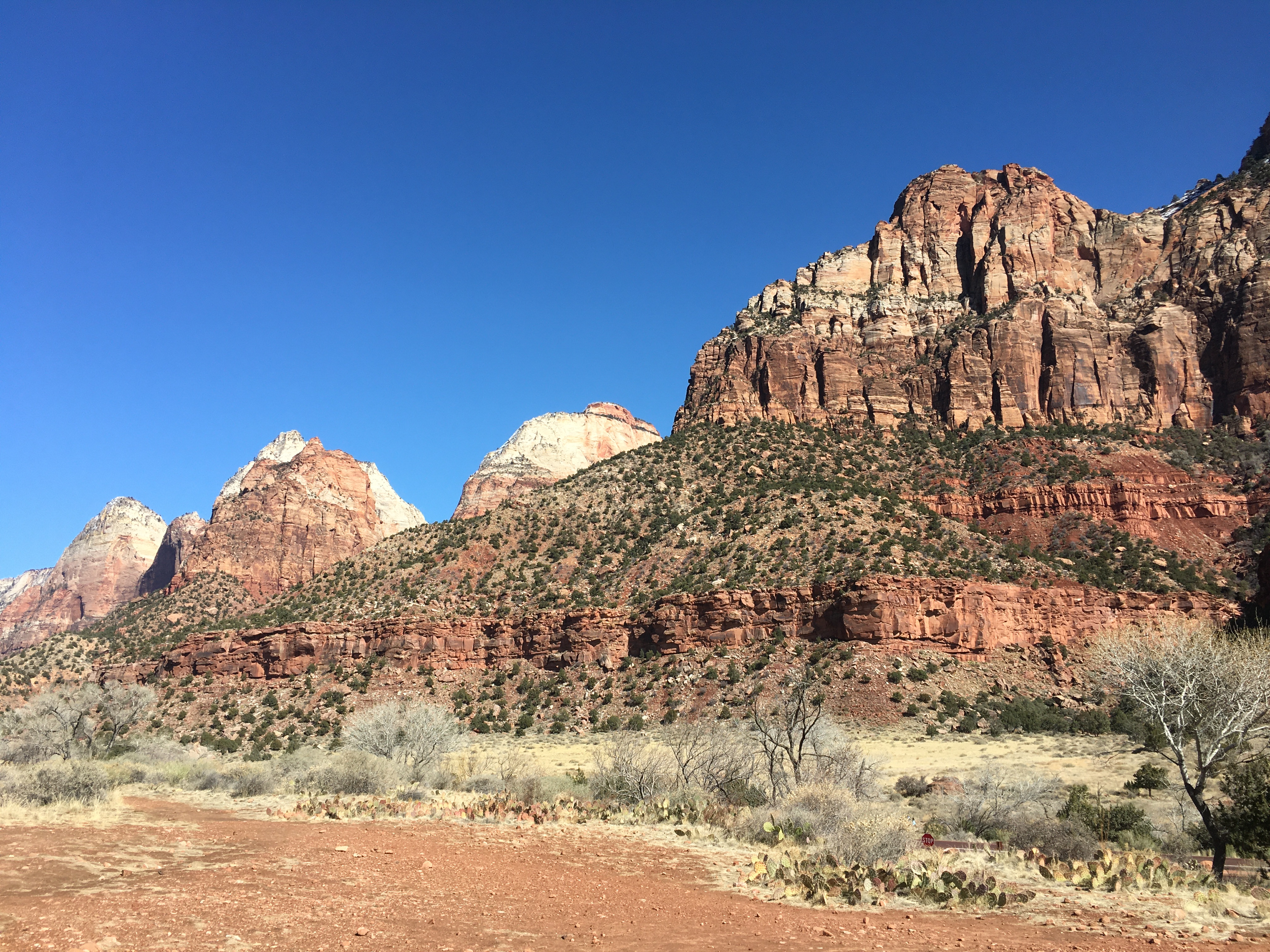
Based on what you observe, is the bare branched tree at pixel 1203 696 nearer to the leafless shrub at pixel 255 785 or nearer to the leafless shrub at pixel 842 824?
the leafless shrub at pixel 842 824

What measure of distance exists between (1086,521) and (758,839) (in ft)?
156

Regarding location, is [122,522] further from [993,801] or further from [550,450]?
[993,801]

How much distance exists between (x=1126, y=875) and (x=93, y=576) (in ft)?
518

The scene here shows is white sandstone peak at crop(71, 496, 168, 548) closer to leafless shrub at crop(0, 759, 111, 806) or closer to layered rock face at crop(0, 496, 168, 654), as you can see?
layered rock face at crop(0, 496, 168, 654)

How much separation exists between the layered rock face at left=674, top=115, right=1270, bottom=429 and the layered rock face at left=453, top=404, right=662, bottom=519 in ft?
226

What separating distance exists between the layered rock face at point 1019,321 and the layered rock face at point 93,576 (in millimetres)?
112866

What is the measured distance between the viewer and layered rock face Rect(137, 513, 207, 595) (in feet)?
Result: 408

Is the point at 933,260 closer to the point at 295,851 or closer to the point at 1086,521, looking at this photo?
the point at 1086,521

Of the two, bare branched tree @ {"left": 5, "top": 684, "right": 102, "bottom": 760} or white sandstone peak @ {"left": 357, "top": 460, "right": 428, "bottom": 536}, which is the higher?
white sandstone peak @ {"left": 357, "top": 460, "right": 428, "bottom": 536}

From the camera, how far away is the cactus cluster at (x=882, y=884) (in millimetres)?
11273

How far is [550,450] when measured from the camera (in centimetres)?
15038

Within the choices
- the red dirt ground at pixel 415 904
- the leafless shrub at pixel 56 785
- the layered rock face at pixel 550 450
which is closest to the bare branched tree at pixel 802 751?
the red dirt ground at pixel 415 904

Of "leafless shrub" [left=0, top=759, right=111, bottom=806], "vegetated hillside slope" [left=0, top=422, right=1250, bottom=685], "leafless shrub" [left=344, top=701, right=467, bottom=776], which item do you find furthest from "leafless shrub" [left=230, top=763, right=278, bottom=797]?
"vegetated hillside slope" [left=0, top=422, right=1250, bottom=685]

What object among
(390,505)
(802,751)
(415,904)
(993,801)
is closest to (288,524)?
(390,505)
